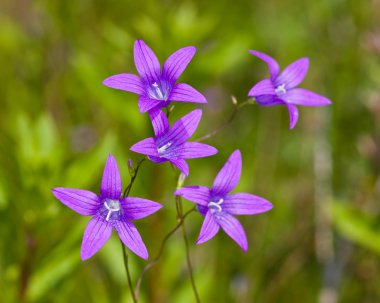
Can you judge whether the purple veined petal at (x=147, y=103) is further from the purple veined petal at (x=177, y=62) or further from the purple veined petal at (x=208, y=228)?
the purple veined petal at (x=208, y=228)

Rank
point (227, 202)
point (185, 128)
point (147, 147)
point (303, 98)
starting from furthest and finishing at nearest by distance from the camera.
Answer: point (303, 98) < point (227, 202) < point (185, 128) < point (147, 147)

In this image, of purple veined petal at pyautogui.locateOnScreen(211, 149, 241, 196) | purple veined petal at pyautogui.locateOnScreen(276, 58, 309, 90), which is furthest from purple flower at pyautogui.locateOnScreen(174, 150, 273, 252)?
purple veined petal at pyautogui.locateOnScreen(276, 58, 309, 90)

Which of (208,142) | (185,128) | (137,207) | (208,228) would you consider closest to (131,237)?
(137,207)

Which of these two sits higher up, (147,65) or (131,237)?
(147,65)

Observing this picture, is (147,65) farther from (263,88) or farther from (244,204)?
(244,204)

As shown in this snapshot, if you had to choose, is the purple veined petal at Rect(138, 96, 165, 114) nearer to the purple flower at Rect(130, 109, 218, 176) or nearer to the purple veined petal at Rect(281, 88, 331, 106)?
the purple flower at Rect(130, 109, 218, 176)

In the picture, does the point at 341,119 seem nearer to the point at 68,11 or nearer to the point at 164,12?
the point at 164,12
